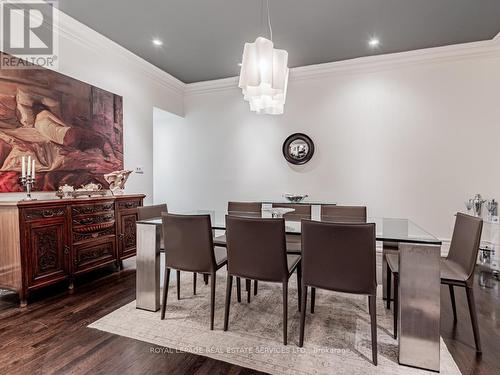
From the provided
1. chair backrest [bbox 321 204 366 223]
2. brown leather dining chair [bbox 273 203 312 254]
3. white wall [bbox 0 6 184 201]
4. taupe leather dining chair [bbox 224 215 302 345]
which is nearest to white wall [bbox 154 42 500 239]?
white wall [bbox 0 6 184 201]

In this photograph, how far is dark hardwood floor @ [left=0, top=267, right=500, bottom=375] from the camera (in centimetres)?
169

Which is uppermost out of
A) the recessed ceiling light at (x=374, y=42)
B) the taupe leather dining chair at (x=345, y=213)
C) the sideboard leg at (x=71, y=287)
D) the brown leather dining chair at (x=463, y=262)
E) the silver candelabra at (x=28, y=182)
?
the recessed ceiling light at (x=374, y=42)

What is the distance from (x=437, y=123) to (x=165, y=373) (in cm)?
457

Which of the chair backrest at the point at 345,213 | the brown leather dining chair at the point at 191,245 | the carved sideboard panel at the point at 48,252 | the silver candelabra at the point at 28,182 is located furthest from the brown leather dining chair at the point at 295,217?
the silver candelabra at the point at 28,182

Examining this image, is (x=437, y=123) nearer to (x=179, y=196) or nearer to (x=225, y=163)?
(x=225, y=163)

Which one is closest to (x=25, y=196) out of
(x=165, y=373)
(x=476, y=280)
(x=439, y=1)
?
(x=165, y=373)

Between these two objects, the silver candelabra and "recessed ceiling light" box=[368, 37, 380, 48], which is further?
"recessed ceiling light" box=[368, 37, 380, 48]

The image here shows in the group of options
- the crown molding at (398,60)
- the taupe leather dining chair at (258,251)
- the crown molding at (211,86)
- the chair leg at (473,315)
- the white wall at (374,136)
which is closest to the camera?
the chair leg at (473,315)

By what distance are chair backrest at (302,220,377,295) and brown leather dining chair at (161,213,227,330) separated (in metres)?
0.73

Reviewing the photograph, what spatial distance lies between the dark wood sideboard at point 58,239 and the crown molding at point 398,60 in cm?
326

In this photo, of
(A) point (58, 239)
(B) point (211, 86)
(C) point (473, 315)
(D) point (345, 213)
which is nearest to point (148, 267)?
(A) point (58, 239)

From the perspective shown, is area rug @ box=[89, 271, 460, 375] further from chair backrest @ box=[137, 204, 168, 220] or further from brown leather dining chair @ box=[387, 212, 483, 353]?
chair backrest @ box=[137, 204, 168, 220]

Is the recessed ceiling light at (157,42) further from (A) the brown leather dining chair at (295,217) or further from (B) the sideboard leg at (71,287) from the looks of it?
(B) the sideboard leg at (71,287)

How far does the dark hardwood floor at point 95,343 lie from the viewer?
5.54 ft
